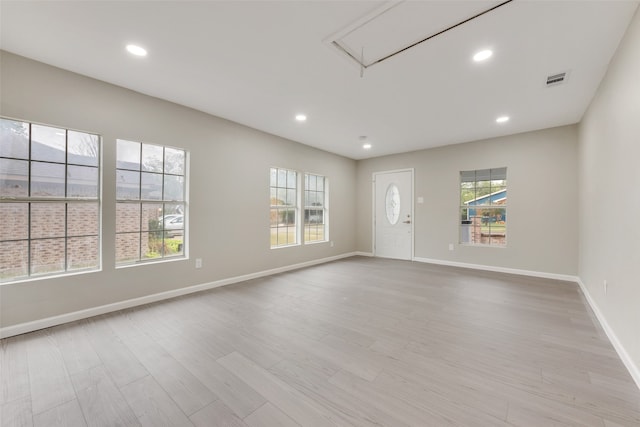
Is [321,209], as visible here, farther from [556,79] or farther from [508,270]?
[556,79]

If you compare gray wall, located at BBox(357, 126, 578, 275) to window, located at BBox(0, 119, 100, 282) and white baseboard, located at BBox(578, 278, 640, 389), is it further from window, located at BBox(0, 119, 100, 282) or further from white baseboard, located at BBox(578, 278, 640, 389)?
window, located at BBox(0, 119, 100, 282)

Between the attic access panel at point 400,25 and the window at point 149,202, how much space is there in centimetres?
265

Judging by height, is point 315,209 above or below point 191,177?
below

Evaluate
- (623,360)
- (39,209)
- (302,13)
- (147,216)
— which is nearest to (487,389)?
(623,360)

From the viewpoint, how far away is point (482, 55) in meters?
2.33

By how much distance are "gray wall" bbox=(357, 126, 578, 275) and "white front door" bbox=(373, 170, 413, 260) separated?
0.22 m

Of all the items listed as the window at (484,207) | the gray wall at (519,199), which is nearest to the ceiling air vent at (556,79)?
the gray wall at (519,199)

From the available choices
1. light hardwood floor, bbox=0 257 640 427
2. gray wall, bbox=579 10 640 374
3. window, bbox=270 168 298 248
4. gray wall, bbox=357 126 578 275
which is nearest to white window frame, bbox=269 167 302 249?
window, bbox=270 168 298 248

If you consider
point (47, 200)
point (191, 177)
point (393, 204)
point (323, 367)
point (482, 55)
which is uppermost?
point (482, 55)

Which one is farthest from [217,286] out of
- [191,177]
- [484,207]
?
[484,207]

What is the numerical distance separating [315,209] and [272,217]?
1298mm

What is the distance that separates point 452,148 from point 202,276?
5.33 m

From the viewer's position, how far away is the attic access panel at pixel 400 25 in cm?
178

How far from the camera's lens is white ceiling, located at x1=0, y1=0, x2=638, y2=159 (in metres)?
1.85
